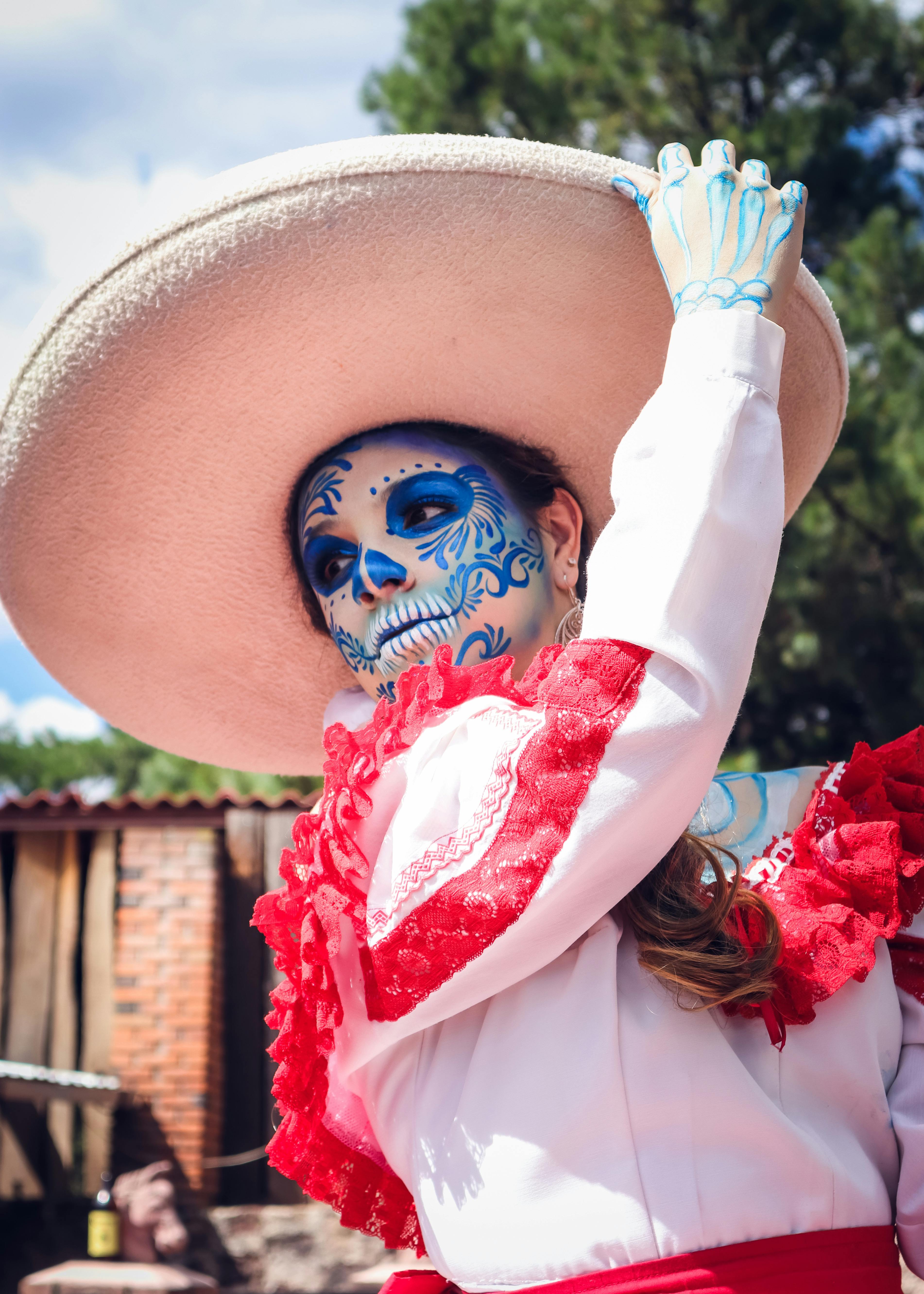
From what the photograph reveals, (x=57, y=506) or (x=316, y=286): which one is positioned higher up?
(x=316, y=286)

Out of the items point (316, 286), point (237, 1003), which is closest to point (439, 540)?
point (316, 286)

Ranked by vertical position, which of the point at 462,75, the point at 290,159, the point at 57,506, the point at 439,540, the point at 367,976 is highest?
the point at 462,75

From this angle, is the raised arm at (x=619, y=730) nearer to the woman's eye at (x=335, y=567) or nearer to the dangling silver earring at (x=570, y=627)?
the dangling silver earring at (x=570, y=627)

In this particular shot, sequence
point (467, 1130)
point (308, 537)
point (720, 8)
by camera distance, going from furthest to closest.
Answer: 1. point (720, 8)
2. point (308, 537)
3. point (467, 1130)

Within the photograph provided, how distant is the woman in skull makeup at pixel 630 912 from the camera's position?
3.66 ft

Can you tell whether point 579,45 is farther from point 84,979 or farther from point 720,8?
→ point 84,979

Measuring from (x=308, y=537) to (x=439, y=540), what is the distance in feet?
0.91

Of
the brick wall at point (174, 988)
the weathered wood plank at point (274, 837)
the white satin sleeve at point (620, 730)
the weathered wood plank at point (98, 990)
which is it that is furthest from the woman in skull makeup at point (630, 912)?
the weathered wood plank at point (98, 990)

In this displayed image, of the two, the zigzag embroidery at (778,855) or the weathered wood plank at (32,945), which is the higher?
the zigzag embroidery at (778,855)

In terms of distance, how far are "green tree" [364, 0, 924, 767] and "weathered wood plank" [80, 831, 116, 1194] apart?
4.04 metres

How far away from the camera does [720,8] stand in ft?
28.6

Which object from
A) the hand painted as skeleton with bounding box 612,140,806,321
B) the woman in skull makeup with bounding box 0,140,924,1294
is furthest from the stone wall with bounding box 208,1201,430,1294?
the hand painted as skeleton with bounding box 612,140,806,321

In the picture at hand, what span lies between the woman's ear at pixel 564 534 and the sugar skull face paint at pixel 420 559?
0.05 ft

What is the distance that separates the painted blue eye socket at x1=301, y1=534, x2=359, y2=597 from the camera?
177cm
